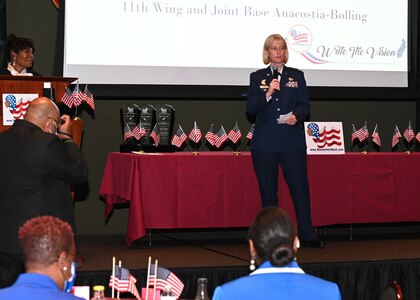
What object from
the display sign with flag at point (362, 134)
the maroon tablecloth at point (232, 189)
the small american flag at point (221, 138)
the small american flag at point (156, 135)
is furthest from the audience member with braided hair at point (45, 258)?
the display sign with flag at point (362, 134)

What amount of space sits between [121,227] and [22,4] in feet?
7.39

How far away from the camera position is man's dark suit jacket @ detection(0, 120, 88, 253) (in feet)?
13.9

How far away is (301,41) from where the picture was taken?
7.88 meters

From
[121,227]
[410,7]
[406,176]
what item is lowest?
[121,227]

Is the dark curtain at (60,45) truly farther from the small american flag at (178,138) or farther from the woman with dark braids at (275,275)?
the woman with dark braids at (275,275)

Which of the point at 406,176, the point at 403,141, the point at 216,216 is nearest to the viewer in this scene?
the point at 216,216

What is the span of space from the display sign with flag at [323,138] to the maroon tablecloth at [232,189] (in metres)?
0.07

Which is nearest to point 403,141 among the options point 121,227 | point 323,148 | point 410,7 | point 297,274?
point 410,7

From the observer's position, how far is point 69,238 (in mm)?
2568

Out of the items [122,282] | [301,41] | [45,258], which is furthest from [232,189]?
[45,258]

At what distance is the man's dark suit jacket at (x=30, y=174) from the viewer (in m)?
4.25

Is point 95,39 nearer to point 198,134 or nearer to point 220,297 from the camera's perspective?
point 198,134

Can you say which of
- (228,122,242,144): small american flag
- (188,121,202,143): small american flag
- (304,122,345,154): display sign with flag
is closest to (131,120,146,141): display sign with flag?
(188,121,202,143): small american flag

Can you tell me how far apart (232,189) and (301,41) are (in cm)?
182
